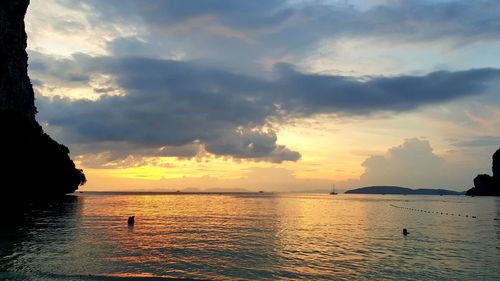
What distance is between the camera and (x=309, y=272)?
3097 cm

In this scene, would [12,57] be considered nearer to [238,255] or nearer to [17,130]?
[17,130]

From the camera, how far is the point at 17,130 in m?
123

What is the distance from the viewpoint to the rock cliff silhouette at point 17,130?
118875 mm

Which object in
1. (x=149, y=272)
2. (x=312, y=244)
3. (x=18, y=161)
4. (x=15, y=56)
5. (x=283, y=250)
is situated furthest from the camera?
(x=15, y=56)

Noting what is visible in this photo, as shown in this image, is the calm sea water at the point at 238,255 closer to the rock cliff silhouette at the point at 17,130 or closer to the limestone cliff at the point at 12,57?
the rock cliff silhouette at the point at 17,130

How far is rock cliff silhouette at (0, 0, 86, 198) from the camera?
118875 millimetres

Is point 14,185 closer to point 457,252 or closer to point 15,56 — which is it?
point 15,56

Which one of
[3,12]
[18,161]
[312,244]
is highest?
[3,12]

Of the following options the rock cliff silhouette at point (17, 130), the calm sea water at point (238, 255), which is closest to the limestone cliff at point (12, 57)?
the rock cliff silhouette at point (17, 130)

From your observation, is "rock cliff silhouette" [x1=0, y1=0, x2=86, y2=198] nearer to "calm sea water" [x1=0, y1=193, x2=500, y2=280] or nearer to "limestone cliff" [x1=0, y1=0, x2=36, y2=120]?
"limestone cliff" [x1=0, y1=0, x2=36, y2=120]

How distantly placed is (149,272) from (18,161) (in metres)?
111

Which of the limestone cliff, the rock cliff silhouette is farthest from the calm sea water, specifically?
the limestone cliff

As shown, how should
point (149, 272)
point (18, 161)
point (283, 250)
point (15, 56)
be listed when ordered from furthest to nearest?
point (15, 56) → point (18, 161) → point (283, 250) → point (149, 272)

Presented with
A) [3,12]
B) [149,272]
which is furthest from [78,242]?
[3,12]
